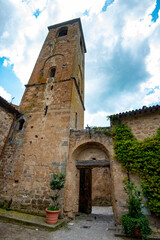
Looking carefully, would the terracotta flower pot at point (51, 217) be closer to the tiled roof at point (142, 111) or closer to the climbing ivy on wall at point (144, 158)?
the climbing ivy on wall at point (144, 158)

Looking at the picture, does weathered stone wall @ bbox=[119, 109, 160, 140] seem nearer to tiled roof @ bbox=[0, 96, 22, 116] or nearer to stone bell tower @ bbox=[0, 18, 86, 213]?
stone bell tower @ bbox=[0, 18, 86, 213]

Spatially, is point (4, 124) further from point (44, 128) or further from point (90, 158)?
point (90, 158)

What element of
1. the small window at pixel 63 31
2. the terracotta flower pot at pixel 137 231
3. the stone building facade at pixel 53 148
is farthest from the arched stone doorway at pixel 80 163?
the small window at pixel 63 31

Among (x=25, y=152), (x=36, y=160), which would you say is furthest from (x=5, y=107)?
(x=36, y=160)

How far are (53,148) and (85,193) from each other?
5.70 metres

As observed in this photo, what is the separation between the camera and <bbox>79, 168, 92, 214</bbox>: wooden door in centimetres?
997

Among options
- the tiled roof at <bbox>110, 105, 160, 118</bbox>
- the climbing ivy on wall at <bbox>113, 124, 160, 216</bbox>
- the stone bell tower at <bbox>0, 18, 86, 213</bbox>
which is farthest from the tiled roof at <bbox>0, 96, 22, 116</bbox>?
the tiled roof at <bbox>110, 105, 160, 118</bbox>

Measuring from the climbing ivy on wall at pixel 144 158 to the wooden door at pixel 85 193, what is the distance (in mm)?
5256

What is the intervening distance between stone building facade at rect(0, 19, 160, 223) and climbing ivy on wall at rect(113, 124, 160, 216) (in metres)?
0.45

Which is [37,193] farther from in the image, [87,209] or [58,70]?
[58,70]

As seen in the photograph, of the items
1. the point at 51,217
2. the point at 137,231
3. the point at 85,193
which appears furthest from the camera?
the point at 85,193

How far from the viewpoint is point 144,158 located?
635 cm

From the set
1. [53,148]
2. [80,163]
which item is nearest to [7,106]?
[53,148]

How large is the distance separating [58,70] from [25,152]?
7671mm
